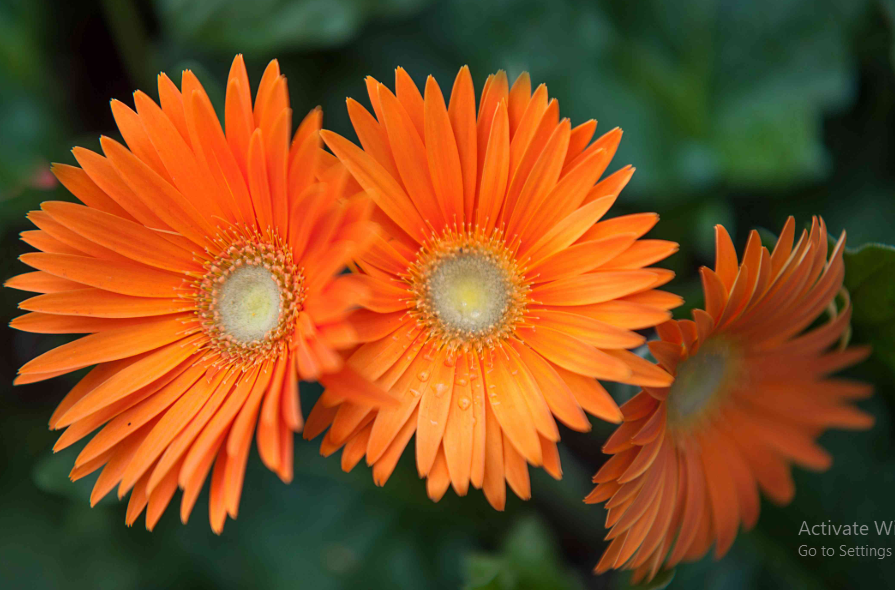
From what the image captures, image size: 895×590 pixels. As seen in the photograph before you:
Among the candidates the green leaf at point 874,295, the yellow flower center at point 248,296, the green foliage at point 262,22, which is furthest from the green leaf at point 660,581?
the green foliage at point 262,22

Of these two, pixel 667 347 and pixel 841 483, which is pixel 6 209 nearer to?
pixel 667 347

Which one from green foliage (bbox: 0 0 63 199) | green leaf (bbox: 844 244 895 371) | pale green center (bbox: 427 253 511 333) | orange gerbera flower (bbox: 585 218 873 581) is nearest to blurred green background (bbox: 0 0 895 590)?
green foliage (bbox: 0 0 63 199)

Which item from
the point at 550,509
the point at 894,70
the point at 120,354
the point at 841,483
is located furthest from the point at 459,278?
the point at 894,70

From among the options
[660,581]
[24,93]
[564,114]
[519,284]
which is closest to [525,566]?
[660,581]

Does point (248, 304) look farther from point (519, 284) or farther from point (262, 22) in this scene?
point (262, 22)

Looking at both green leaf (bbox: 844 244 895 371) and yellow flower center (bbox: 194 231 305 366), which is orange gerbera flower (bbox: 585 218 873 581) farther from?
yellow flower center (bbox: 194 231 305 366)
